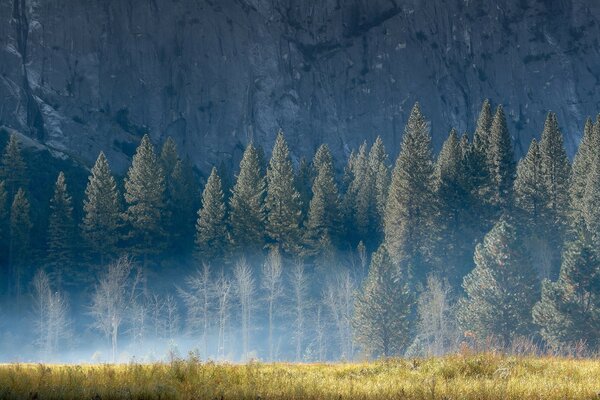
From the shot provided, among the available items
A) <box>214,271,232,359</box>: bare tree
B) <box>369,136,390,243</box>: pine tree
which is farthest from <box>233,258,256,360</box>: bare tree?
<box>369,136,390,243</box>: pine tree

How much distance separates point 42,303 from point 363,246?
33.3m

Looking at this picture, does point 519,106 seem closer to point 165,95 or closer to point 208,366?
point 165,95

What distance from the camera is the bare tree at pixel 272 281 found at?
72.5 meters

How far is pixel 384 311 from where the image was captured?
2201 inches

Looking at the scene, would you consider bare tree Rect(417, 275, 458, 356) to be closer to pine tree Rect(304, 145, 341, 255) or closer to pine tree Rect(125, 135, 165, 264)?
pine tree Rect(304, 145, 341, 255)

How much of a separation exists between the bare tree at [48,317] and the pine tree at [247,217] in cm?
1858

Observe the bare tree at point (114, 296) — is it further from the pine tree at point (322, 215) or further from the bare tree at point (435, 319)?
the bare tree at point (435, 319)

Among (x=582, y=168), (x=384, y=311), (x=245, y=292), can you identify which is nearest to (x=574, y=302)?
(x=384, y=311)

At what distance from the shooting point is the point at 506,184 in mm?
76375

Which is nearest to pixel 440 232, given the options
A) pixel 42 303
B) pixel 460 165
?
pixel 460 165

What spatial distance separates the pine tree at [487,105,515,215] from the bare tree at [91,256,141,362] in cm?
3840

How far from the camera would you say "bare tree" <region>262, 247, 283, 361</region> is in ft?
238

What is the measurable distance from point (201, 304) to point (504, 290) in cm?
3284

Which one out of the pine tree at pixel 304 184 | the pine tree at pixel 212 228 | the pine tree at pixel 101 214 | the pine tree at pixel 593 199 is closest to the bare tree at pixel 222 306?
the pine tree at pixel 212 228
